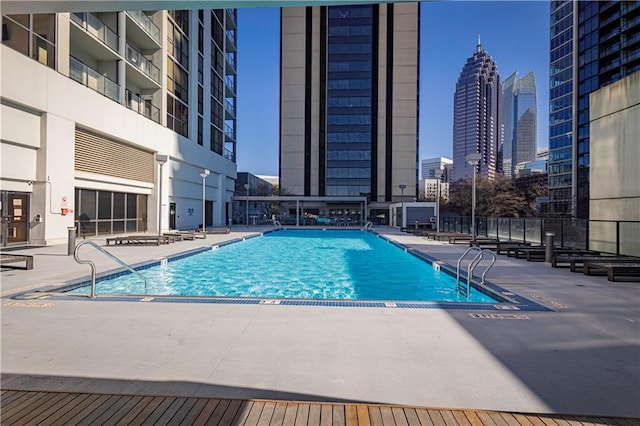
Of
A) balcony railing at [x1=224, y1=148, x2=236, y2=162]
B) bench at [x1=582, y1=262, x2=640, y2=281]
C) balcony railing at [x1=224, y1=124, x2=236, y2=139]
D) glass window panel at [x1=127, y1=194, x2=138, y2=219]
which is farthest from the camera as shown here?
balcony railing at [x1=224, y1=124, x2=236, y2=139]

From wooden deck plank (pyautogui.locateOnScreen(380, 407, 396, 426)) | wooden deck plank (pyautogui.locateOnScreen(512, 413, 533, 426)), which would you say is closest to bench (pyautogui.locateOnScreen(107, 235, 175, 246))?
wooden deck plank (pyautogui.locateOnScreen(380, 407, 396, 426))

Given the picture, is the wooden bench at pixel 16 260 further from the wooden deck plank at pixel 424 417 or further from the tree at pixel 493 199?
the tree at pixel 493 199

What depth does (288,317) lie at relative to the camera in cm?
447

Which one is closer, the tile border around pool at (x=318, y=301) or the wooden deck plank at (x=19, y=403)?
the wooden deck plank at (x=19, y=403)

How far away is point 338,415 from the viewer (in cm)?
230

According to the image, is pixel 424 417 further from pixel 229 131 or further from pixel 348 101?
pixel 348 101

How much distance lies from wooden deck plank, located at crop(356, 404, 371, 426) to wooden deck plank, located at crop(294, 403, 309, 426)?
33cm

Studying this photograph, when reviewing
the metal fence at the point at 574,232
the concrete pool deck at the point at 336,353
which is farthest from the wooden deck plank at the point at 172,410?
the metal fence at the point at 574,232

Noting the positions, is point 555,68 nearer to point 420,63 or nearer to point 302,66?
point 420,63

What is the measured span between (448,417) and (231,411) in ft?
4.59

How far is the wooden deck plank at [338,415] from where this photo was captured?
7.29 feet

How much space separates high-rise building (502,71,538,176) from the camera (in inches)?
4833

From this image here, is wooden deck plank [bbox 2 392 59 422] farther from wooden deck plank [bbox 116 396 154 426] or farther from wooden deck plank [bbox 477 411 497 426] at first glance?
wooden deck plank [bbox 477 411 497 426]

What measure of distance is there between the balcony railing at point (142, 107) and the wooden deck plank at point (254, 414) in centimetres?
1940
